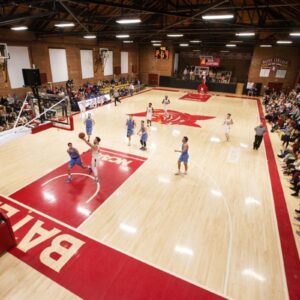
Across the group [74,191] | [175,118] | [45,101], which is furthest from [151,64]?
[74,191]

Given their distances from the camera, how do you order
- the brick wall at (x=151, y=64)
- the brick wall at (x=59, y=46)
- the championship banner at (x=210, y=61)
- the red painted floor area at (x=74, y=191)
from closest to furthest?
the red painted floor area at (x=74, y=191)
the brick wall at (x=59, y=46)
the brick wall at (x=151, y=64)
the championship banner at (x=210, y=61)

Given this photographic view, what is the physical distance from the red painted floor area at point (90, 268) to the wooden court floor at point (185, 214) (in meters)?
0.17

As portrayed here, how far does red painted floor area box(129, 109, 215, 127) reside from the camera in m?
15.3

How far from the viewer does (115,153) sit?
10.3m

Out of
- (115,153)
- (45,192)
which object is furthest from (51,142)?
(45,192)

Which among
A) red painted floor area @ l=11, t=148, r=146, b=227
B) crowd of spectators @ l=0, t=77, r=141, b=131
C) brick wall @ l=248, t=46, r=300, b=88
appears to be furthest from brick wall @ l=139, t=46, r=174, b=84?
red painted floor area @ l=11, t=148, r=146, b=227

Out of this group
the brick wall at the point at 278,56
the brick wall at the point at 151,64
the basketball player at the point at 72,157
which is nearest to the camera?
the basketball player at the point at 72,157

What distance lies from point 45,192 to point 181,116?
1193 centimetres

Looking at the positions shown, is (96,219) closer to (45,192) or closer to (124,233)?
(124,233)

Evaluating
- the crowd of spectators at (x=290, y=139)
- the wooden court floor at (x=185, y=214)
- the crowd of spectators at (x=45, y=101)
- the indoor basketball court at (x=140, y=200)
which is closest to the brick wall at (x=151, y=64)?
the crowd of spectators at (x=45, y=101)

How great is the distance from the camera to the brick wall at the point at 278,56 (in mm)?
25009

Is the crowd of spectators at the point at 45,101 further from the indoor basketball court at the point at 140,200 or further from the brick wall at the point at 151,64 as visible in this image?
the brick wall at the point at 151,64

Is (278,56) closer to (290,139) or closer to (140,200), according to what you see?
(290,139)

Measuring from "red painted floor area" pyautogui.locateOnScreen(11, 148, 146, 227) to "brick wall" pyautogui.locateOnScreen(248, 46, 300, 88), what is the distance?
79.2ft
